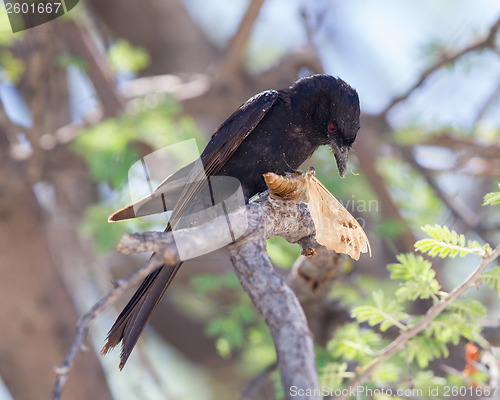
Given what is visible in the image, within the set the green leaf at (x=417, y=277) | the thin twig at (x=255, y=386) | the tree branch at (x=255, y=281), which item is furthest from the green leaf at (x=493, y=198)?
the thin twig at (x=255, y=386)

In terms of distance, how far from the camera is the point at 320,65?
524 cm

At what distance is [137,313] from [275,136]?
4.12ft

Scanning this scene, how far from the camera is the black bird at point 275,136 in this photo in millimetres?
2998

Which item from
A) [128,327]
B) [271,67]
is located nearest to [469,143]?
[271,67]

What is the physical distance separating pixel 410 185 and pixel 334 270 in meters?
3.05

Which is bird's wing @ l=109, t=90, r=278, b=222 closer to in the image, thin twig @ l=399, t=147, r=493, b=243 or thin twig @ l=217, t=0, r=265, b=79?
thin twig @ l=217, t=0, r=265, b=79

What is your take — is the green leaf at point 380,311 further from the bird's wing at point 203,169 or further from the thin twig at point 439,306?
the bird's wing at point 203,169

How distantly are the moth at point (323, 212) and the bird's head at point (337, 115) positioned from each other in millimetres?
677

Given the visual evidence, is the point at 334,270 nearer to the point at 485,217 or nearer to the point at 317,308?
the point at 317,308

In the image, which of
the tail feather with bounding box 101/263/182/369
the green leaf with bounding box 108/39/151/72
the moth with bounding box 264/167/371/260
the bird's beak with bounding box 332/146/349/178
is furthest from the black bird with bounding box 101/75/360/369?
the green leaf with bounding box 108/39/151/72

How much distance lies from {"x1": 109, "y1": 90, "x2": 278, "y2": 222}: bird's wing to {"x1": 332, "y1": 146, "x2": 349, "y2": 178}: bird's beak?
1.49ft

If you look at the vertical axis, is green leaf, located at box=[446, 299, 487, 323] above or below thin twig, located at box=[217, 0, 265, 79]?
below

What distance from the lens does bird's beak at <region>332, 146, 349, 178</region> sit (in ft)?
10.3

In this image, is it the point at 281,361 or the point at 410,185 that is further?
the point at 410,185
